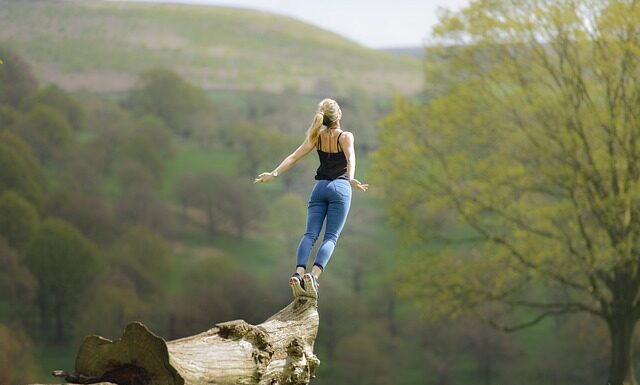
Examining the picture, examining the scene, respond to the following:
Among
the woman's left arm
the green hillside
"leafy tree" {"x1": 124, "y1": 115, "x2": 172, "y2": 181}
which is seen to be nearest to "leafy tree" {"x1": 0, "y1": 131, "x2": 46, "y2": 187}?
"leafy tree" {"x1": 124, "y1": 115, "x2": 172, "y2": 181}

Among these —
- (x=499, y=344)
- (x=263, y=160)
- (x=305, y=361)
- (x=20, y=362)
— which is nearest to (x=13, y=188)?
(x=20, y=362)

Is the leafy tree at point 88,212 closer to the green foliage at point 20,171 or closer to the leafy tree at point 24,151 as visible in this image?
the green foliage at point 20,171

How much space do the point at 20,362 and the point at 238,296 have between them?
6.60 meters

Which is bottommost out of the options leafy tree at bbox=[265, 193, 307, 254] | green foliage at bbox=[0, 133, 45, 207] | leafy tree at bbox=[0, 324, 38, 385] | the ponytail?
leafy tree at bbox=[0, 324, 38, 385]

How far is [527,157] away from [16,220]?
14378mm

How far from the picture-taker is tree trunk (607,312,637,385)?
19.4 meters

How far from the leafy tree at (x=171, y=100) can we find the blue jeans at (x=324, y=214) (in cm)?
2283

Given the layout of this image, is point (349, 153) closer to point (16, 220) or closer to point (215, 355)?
point (215, 355)

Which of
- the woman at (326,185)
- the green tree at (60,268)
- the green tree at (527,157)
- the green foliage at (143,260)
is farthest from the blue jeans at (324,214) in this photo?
the green foliage at (143,260)

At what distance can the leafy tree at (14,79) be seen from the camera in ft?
91.9

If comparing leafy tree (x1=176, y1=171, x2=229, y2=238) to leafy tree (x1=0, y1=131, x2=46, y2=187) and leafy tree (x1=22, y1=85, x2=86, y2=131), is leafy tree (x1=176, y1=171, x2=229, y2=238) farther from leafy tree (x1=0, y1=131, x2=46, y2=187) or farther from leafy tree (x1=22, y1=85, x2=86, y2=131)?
leafy tree (x1=0, y1=131, x2=46, y2=187)

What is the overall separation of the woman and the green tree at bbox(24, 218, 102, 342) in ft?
61.7

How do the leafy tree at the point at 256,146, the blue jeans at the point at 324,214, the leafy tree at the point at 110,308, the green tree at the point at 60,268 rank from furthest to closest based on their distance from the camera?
the leafy tree at the point at 256,146 → the leafy tree at the point at 110,308 → the green tree at the point at 60,268 → the blue jeans at the point at 324,214

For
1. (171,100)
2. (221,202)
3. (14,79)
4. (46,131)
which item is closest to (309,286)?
(221,202)
